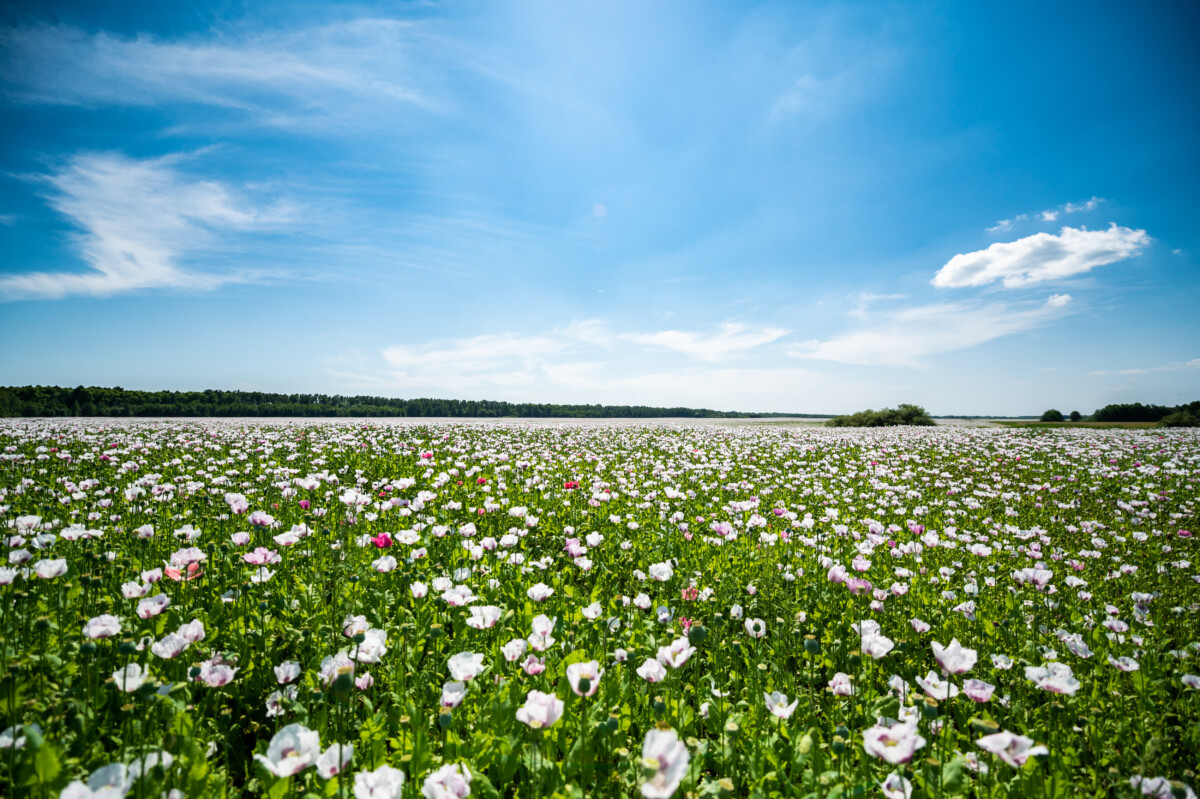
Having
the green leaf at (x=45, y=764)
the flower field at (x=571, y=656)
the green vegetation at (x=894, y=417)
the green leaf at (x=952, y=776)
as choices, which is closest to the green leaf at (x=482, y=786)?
the flower field at (x=571, y=656)

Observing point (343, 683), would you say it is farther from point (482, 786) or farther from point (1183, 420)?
point (1183, 420)

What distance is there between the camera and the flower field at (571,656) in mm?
1877

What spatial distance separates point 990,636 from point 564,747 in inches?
142

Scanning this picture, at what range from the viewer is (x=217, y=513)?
502cm

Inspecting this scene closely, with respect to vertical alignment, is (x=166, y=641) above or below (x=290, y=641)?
above

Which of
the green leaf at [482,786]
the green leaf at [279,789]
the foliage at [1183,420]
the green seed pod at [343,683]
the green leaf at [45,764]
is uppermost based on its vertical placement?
the foliage at [1183,420]

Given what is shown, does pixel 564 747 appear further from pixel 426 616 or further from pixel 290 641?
pixel 290 641

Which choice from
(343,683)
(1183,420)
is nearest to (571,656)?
(343,683)

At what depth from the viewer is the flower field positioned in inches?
73.9

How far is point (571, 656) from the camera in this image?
2.64m

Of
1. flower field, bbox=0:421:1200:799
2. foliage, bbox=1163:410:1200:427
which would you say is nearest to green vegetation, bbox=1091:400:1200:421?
foliage, bbox=1163:410:1200:427

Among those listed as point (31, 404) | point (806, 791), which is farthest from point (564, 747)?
point (31, 404)

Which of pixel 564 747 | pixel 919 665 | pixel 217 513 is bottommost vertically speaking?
pixel 919 665

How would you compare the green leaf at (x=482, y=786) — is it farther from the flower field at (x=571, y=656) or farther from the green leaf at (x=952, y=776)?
the green leaf at (x=952, y=776)
